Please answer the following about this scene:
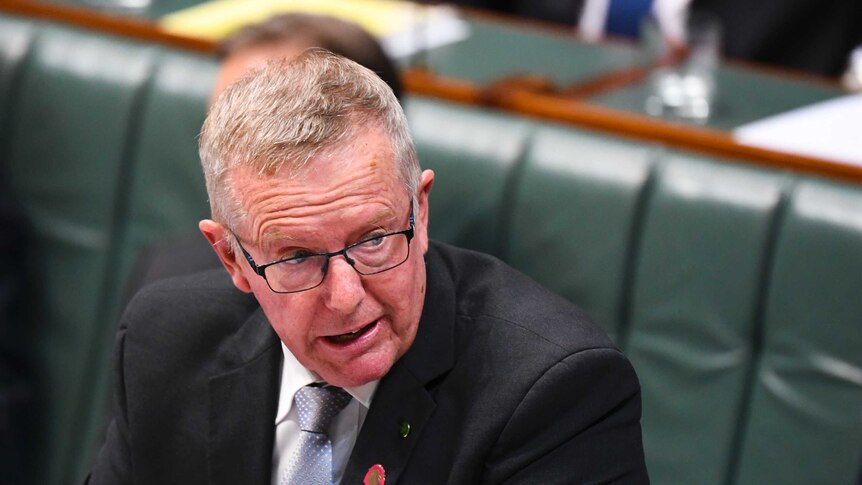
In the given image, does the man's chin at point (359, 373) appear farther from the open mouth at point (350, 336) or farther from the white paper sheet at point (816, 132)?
the white paper sheet at point (816, 132)

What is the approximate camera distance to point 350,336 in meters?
1.39

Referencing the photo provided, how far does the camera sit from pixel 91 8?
3020 mm

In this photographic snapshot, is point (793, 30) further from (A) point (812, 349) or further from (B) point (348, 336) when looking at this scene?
(B) point (348, 336)

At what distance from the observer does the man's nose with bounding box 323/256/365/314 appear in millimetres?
1324

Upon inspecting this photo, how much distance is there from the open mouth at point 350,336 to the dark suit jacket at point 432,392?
0.38 ft

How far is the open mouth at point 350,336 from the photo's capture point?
1384 millimetres

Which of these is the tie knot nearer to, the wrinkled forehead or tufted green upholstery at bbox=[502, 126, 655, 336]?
the wrinkled forehead

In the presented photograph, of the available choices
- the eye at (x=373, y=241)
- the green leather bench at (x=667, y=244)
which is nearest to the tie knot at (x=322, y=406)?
the eye at (x=373, y=241)

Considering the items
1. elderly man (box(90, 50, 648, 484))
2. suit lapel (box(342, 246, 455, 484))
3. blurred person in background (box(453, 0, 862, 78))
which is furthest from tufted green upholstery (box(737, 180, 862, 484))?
blurred person in background (box(453, 0, 862, 78))

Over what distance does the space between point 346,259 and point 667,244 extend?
0.89 m

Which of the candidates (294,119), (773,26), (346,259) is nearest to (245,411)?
(346,259)

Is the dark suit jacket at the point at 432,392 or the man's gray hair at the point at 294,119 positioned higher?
the man's gray hair at the point at 294,119

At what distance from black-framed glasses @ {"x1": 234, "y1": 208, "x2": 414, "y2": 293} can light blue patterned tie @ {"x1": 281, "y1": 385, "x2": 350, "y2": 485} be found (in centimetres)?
21

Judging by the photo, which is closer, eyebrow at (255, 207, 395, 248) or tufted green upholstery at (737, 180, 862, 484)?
eyebrow at (255, 207, 395, 248)
